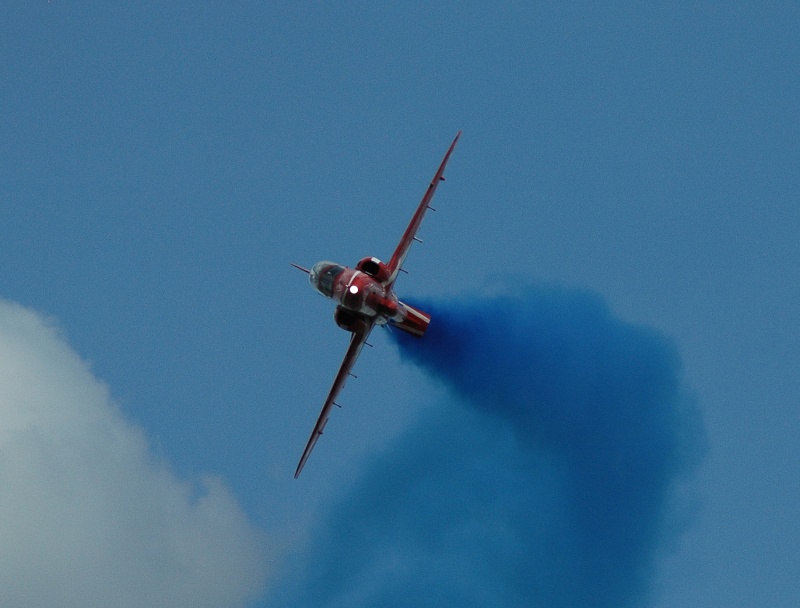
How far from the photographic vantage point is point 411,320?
4609 cm

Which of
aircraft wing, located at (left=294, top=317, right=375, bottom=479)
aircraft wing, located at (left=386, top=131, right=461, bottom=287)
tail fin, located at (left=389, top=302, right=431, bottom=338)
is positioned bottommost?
aircraft wing, located at (left=294, top=317, right=375, bottom=479)

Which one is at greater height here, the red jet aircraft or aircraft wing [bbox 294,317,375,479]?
the red jet aircraft

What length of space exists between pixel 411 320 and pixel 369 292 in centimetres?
245

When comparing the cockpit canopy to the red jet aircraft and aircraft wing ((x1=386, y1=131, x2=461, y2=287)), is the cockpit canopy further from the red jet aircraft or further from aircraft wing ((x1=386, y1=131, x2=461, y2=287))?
aircraft wing ((x1=386, y1=131, x2=461, y2=287))

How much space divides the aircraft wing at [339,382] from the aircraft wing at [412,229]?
5.30 feet

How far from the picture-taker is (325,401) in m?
48.6

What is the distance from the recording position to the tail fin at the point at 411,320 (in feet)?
150

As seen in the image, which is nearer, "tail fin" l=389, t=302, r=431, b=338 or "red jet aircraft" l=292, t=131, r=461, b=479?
"red jet aircraft" l=292, t=131, r=461, b=479

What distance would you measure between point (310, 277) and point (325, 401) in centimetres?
525

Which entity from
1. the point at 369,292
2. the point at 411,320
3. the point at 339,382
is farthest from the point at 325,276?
the point at 339,382

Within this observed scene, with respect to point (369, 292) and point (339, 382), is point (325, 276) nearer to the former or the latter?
point (369, 292)

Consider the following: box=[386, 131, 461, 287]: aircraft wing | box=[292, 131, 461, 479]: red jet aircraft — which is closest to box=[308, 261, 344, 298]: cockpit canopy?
box=[292, 131, 461, 479]: red jet aircraft

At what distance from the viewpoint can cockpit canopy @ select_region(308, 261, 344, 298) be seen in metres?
44.4

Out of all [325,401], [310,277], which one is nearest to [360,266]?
[310,277]
